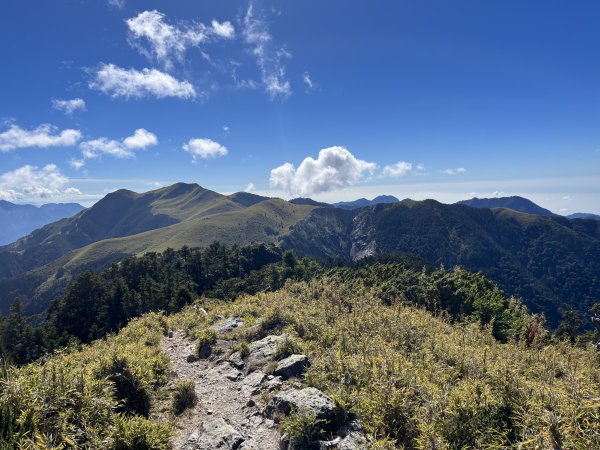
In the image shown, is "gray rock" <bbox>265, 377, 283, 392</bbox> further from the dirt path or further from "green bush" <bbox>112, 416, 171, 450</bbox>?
"green bush" <bbox>112, 416, 171, 450</bbox>

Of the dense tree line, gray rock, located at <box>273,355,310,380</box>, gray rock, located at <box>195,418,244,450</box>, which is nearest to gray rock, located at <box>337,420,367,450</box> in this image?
gray rock, located at <box>195,418,244,450</box>

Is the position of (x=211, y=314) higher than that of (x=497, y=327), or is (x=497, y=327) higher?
(x=211, y=314)

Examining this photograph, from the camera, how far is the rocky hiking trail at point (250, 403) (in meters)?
8.60

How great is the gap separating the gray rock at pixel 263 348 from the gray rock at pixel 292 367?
65.3 inches

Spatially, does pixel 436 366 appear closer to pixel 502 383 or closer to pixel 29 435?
pixel 502 383

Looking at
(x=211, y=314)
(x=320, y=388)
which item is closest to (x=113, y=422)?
(x=320, y=388)

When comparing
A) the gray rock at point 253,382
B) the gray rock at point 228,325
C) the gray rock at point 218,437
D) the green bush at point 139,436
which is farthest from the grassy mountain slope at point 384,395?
the gray rock at point 228,325

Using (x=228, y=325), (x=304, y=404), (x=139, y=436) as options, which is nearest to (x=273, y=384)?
(x=304, y=404)

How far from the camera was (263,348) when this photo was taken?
50.1ft

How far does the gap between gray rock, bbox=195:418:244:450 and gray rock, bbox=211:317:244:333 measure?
9838 mm

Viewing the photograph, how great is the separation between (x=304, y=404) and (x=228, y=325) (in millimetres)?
12302

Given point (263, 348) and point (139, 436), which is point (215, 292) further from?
point (139, 436)

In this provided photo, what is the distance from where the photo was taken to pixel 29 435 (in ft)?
23.5

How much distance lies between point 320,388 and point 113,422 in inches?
218
